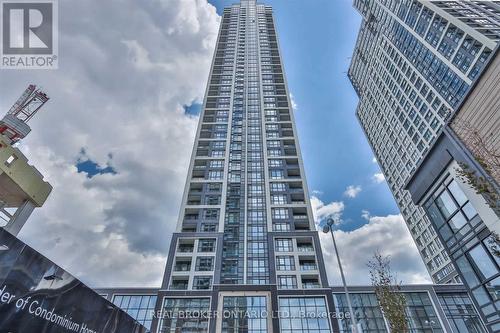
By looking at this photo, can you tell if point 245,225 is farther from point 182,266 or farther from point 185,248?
point 182,266

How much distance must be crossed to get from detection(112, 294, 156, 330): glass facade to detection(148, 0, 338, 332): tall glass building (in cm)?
315

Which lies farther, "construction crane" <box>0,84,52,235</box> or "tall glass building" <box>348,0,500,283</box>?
"tall glass building" <box>348,0,500,283</box>

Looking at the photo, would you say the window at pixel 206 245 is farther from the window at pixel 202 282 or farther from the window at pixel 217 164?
the window at pixel 217 164

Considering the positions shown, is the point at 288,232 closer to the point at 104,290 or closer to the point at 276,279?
the point at 276,279

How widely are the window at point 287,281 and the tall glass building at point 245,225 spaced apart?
6.3 inches

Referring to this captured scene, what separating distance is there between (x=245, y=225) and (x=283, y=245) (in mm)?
8564

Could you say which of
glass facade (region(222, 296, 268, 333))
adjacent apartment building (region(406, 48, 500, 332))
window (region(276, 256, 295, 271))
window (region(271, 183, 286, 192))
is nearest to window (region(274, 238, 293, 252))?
window (region(276, 256, 295, 271))

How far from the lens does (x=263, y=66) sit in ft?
283

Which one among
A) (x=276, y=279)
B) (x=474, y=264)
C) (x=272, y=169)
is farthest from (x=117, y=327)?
(x=272, y=169)

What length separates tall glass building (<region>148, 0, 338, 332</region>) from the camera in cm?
3697

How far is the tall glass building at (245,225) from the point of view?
36969mm

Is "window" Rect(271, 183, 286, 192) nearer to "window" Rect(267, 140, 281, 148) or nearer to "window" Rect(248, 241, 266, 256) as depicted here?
"window" Rect(267, 140, 281, 148)

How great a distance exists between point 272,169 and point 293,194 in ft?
26.8

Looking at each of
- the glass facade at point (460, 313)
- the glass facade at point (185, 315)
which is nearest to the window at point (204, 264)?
the glass facade at point (185, 315)
